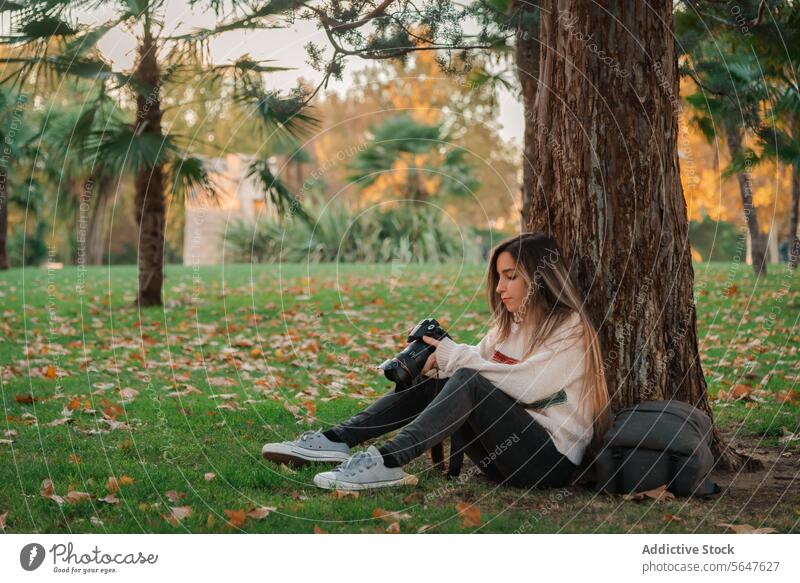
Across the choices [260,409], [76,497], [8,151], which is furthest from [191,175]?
[76,497]

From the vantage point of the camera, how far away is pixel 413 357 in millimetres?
4320

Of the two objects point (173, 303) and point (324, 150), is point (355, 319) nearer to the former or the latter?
point (173, 303)

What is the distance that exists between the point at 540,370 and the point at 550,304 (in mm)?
358

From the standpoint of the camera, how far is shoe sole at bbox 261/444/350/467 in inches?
173

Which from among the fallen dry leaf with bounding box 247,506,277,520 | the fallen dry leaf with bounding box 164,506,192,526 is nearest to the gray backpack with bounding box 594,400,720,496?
the fallen dry leaf with bounding box 247,506,277,520

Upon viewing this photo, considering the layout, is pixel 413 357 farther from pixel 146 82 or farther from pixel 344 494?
pixel 146 82

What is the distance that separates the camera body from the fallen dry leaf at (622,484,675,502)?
3.52ft

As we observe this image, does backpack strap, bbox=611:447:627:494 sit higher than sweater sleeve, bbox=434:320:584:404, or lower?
lower

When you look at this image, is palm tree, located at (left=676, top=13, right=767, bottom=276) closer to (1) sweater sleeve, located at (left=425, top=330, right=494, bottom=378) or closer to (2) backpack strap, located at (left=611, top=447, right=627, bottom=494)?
(1) sweater sleeve, located at (left=425, top=330, right=494, bottom=378)

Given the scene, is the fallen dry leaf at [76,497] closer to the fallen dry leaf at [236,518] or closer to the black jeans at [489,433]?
the fallen dry leaf at [236,518]

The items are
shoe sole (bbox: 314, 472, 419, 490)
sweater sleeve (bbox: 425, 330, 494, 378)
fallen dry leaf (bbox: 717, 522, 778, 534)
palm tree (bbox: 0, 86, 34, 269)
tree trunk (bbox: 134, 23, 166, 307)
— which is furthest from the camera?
tree trunk (bbox: 134, 23, 166, 307)

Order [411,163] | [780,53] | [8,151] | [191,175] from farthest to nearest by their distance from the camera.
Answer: [411,163]
[8,151]
[191,175]
[780,53]

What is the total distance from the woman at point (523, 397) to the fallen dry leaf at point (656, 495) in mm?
268
